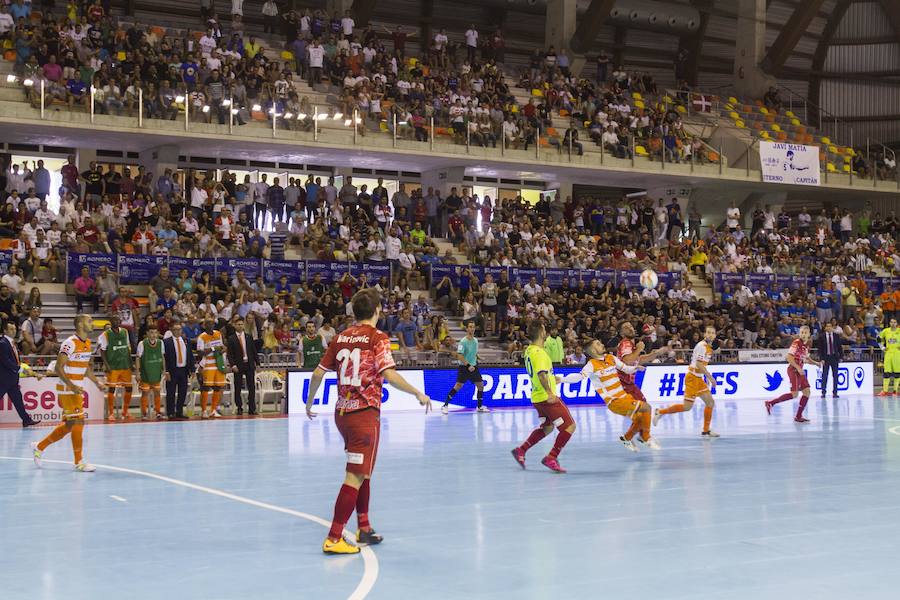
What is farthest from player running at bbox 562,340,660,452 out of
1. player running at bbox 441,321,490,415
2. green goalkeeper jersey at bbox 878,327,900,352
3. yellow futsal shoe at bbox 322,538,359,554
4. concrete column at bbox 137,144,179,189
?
concrete column at bbox 137,144,179,189

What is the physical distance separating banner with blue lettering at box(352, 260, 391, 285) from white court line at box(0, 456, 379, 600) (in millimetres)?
15398

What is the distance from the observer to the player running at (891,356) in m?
30.9

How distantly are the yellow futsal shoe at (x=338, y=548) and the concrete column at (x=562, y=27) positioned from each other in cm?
3849

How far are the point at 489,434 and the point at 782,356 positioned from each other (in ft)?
52.4

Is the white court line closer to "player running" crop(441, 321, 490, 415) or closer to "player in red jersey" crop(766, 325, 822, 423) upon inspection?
"player running" crop(441, 321, 490, 415)

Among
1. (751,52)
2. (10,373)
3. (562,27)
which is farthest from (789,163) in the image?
(10,373)

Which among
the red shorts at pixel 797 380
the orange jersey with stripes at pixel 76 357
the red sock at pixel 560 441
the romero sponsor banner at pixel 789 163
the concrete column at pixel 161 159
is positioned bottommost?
the red sock at pixel 560 441

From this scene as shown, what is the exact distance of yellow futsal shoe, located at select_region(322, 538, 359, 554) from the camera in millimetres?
8406

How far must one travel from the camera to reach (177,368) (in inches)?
878

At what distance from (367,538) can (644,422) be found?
8.06 m

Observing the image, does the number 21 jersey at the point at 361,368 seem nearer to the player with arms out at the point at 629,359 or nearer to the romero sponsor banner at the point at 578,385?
the player with arms out at the point at 629,359

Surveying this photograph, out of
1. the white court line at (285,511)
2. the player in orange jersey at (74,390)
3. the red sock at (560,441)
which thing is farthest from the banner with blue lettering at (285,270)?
the red sock at (560,441)

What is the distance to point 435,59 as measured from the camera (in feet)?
127

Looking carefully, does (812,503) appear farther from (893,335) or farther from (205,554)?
(893,335)
